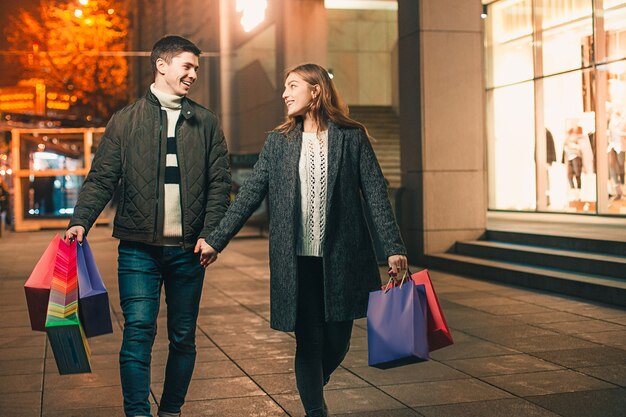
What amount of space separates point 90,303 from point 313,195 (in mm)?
1180

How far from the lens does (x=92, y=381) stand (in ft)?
21.2

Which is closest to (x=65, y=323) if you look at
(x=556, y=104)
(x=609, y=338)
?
(x=609, y=338)

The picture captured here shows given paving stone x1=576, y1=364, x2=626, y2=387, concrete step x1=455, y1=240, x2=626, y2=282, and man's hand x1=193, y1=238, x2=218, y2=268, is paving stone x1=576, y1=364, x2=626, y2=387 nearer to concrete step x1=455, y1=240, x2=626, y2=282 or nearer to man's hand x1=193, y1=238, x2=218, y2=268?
man's hand x1=193, y1=238, x2=218, y2=268

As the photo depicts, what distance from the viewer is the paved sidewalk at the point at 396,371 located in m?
5.63

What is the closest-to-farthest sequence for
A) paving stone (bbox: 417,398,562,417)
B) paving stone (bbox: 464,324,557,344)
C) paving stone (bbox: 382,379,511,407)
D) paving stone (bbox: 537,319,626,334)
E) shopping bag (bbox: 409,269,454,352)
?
shopping bag (bbox: 409,269,454,352), paving stone (bbox: 417,398,562,417), paving stone (bbox: 382,379,511,407), paving stone (bbox: 464,324,557,344), paving stone (bbox: 537,319,626,334)

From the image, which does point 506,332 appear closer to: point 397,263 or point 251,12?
point 397,263

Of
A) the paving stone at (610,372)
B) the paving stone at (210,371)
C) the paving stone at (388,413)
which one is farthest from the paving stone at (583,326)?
the paving stone at (388,413)

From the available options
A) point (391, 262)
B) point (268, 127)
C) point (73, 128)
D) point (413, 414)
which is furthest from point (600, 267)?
point (73, 128)

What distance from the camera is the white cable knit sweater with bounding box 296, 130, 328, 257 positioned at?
4.72m

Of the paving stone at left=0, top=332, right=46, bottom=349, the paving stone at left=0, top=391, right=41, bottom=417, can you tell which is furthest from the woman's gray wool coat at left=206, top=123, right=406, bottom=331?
the paving stone at left=0, top=332, right=46, bottom=349

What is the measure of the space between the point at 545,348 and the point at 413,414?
7.65ft

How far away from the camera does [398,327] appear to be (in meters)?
4.45

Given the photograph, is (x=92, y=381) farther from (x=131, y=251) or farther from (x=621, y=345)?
(x=621, y=345)

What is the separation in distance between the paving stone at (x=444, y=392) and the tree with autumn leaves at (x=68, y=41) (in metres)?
30.4
